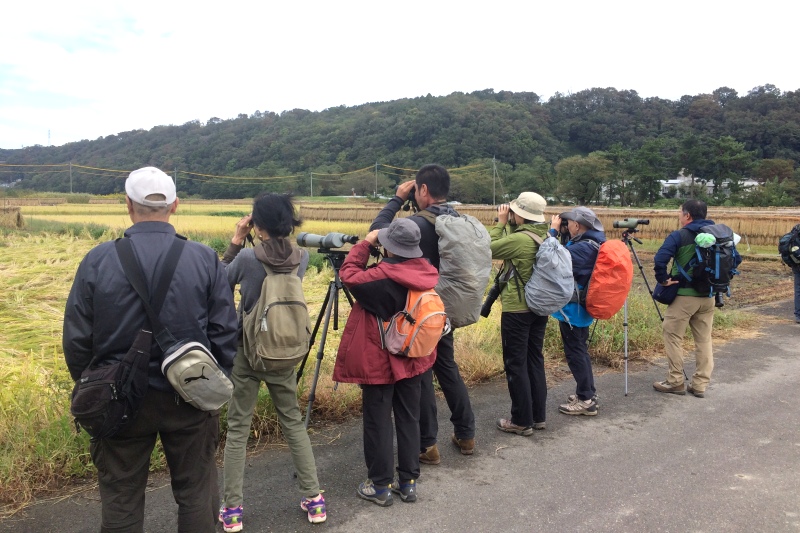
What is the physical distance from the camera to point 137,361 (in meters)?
2.22

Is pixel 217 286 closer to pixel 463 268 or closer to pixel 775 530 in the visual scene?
pixel 463 268

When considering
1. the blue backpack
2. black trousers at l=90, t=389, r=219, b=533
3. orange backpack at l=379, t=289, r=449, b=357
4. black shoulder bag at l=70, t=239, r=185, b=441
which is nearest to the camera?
black shoulder bag at l=70, t=239, r=185, b=441

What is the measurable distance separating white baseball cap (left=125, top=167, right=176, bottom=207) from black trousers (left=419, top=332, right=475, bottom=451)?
2088 millimetres

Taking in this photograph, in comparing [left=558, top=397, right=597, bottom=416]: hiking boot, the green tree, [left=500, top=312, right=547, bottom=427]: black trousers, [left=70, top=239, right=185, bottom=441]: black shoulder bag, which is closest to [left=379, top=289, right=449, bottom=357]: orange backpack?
[left=500, top=312, right=547, bottom=427]: black trousers

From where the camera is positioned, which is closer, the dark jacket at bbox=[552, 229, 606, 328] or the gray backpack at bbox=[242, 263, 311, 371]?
the gray backpack at bbox=[242, 263, 311, 371]

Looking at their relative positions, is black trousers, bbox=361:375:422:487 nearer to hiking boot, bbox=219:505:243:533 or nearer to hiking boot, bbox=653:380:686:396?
hiking boot, bbox=219:505:243:533

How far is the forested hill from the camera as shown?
47.8 metres

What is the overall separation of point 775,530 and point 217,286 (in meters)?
3.16

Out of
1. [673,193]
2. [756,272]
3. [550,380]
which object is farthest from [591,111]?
[550,380]

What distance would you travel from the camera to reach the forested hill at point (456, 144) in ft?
157

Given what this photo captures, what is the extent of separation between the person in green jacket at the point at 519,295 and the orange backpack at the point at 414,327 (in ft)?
3.98

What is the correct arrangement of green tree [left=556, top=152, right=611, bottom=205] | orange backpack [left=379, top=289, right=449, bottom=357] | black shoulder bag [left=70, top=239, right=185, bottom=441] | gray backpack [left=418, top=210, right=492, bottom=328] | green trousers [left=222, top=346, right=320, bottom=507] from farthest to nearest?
green tree [left=556, top=152, right=611, bottom=205] → gray backpack [left=418, top=210, right=492, bottom=328] → orange backpack [left=379, top=289, right=449, bottom=357] → green trousers [left=222, top=346, right=320, bottom=507] → black shoulder bag [left=70, top=239, right=185, bottom=441]

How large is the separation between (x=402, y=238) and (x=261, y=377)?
1.09m

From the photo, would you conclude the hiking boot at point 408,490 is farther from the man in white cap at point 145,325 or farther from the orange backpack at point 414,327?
the man in white cap at point 145,325
